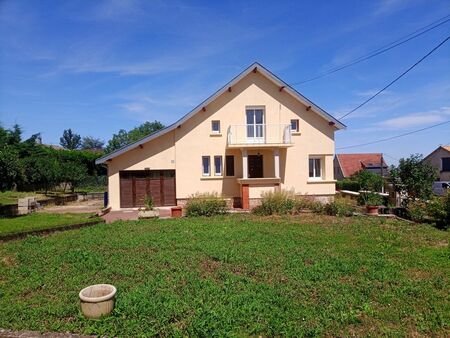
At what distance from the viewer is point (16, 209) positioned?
760 inches

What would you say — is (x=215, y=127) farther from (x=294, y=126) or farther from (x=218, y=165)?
→ (x=294, y=126)

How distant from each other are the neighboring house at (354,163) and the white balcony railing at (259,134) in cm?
3198

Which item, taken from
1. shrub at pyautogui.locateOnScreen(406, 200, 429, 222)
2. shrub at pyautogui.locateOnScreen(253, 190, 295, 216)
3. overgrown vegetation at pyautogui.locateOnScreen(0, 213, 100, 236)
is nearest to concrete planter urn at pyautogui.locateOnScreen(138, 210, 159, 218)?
overgrown vegetation at pyautogui.locateOnScreen(0, 213, 100, 236)

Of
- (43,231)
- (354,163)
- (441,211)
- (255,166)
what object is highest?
(354,163)

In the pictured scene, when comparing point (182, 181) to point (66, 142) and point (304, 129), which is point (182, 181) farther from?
point (66, 142)

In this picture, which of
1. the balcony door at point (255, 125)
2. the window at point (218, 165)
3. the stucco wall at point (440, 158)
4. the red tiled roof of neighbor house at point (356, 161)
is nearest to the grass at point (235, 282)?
the window at point (218, 165)

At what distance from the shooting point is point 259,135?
2209 centimetres

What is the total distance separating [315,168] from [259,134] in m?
4.65

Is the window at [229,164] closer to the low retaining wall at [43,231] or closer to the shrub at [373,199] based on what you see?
the shrub at [373,199]

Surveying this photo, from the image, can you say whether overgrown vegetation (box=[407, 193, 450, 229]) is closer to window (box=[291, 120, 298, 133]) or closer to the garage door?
window (box=[291, 120, 298, 133])

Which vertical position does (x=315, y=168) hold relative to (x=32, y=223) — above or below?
above

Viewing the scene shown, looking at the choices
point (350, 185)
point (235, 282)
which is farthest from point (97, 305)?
point (350, 185)

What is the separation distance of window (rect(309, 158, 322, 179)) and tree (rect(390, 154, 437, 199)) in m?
5.76

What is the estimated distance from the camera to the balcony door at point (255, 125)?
21969 mm
